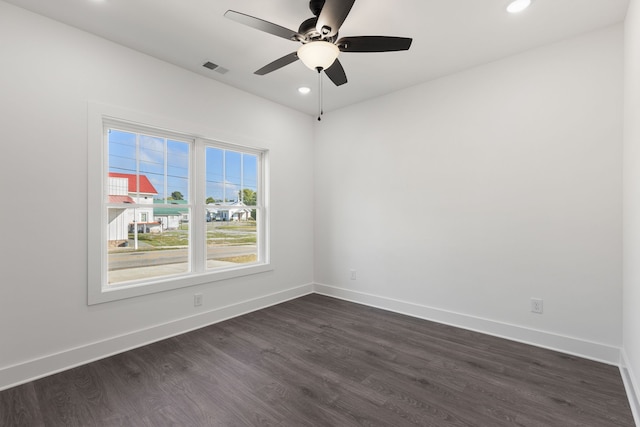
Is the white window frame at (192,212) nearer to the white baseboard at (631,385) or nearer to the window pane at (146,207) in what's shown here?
the window pane at (146,207)

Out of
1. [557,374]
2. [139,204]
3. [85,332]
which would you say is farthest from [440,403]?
[139,204]

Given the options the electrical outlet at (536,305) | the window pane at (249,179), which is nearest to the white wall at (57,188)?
the window pane at (249,179)

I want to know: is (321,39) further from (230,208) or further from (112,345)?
(112,345)

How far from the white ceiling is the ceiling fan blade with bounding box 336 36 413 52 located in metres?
0.37

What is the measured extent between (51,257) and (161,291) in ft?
3.19

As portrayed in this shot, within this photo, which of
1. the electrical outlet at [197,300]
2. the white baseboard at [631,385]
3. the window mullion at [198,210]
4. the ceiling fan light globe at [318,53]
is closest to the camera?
the white baseboard at [631,385]

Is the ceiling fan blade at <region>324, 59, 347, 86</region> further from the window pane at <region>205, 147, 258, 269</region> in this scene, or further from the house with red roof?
the house with red roof

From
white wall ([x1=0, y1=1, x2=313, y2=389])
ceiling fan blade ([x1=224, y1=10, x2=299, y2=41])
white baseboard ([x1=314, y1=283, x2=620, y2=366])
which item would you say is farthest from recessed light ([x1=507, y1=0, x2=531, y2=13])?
white wall ([x1=0, y1=1, x2=313, y2=389])

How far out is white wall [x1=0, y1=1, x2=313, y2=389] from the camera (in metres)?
2.28

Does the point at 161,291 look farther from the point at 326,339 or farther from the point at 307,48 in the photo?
the point at 307,48

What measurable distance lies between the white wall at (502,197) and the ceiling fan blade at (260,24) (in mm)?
2167

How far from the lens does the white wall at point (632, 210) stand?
6.35 feet

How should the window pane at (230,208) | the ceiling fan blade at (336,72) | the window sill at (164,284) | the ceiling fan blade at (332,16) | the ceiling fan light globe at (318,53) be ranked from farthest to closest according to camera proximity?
the window pane at (230,208) → the window sill at (164,284) → the ceiling fan blade at (336,72) → the ceiling fan light globe at (318,53) → the ceiling fan blade at (332,16)

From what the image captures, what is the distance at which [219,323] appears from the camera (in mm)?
3490
